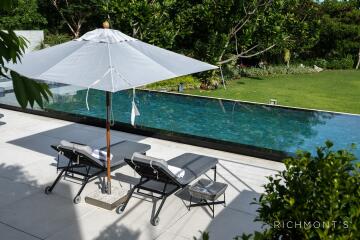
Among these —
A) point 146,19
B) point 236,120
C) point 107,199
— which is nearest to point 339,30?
point 146,19

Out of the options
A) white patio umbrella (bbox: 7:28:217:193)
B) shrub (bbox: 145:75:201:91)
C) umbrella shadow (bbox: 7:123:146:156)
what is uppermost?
white patio umbrella (bbox: 7:28:217:193)

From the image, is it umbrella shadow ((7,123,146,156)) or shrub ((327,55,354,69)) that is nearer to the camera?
umbrella shadow ((7,123,146,156))

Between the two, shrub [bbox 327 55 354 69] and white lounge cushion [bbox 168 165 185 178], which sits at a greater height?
white lounge cushion [bbox 168 165 185 178]

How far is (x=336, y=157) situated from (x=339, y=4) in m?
33.8

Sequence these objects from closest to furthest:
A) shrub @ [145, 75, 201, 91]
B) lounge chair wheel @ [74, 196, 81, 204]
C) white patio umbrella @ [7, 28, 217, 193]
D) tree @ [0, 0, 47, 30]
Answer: white patio umbrella @ [7, 28, 217, 193] < lounge chair wheel @ [74, 196, 81, 204] < shrub @ [145, 75, 201, 91] < tree @ [0, 0, 47, 30]

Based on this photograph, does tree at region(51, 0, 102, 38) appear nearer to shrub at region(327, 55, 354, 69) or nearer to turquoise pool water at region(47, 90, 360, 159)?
turquoise pool water at region(47, 90, 360, 159)

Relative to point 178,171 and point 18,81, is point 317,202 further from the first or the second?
point 178,171

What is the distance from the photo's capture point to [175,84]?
21.2 meters

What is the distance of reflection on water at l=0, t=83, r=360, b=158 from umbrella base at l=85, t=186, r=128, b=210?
5.04m

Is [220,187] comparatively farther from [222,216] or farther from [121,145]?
[121,145]

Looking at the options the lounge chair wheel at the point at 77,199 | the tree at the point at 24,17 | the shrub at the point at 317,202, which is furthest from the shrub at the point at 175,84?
the shrub at the point at 317,202

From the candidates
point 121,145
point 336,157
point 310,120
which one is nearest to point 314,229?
point 336,157

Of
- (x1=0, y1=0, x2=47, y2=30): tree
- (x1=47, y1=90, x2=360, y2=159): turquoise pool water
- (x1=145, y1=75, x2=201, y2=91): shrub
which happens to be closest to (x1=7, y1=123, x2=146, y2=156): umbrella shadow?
(x1=47, y1=90, x2=360, y2=159): turquoise pool water

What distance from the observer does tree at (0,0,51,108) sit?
65.1 inches
